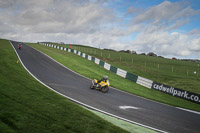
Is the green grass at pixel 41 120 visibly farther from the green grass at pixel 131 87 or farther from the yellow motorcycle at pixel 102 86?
the green grass at pixel 131 87

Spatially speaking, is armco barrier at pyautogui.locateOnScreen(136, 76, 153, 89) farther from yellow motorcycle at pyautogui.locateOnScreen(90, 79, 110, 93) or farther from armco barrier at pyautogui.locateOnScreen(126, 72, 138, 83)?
yellow motorcycle at pyautogui.locateOnScreen(90, 79, 110, 93)

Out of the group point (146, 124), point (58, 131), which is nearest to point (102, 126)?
point (58, 131)

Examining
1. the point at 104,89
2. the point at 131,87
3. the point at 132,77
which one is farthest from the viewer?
the point at 132,77

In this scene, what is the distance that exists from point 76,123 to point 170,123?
5.57m

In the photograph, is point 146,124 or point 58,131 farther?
point 146,124

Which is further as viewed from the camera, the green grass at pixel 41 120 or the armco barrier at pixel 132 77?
the armco barrier at pixel 132 77

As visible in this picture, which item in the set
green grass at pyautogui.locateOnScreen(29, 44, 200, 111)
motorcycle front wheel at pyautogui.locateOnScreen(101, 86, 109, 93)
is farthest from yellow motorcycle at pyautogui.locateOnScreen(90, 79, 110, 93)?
green grass at pyautogui.locateOnScreen(29, 44, 200, 111)

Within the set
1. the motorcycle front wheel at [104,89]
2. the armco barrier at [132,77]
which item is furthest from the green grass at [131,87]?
the motorcycle front wheel at [104,89]

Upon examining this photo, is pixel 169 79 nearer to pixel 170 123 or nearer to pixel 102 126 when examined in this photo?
pixel 170 123

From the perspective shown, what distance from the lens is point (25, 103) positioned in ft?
24.2

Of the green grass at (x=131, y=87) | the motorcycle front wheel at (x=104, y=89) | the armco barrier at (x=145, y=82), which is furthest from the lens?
the armco barrier at (x=145, y=82)

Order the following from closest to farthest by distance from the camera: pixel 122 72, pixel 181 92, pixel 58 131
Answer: pixel 58 131
pixel 181 92
pixel 122 72

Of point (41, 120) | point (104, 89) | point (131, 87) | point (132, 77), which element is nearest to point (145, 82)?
point (132, 77)

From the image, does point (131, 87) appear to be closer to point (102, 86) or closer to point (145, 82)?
point (145, 82)
